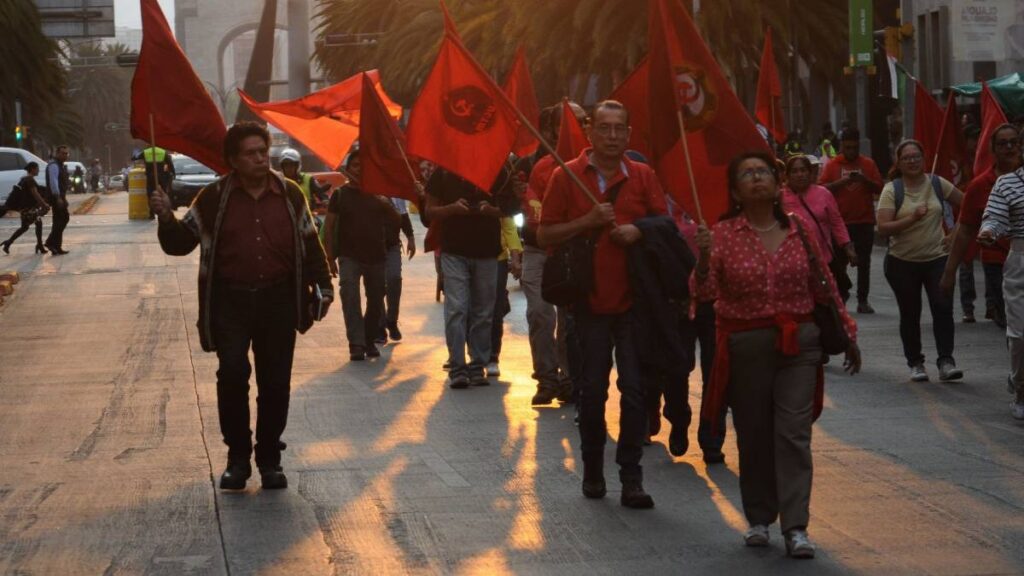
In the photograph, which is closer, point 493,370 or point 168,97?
point 168,97

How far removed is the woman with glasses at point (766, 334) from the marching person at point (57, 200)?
25181mm

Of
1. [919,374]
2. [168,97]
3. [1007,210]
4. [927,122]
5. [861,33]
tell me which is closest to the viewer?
[168,97]

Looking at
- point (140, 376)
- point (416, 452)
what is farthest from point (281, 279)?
point (140, 376)

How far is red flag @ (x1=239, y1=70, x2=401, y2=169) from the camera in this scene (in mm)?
17188

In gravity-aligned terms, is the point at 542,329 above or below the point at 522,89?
below

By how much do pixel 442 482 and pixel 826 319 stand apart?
2.38 metres

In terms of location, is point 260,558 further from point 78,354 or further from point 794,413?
point 78,354

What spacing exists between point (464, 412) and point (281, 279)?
2938mm

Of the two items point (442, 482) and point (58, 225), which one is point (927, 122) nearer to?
point (442, 482)

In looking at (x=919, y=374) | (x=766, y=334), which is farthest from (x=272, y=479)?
(x=919, y=374)

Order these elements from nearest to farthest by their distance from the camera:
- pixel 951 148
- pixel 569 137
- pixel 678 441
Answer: pixel 678 441 → pixel 569 137 → pixel 951 148

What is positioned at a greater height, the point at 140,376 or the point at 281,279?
the point at 281,279

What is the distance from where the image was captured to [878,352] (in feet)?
47.9

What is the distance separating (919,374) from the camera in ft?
41.7
